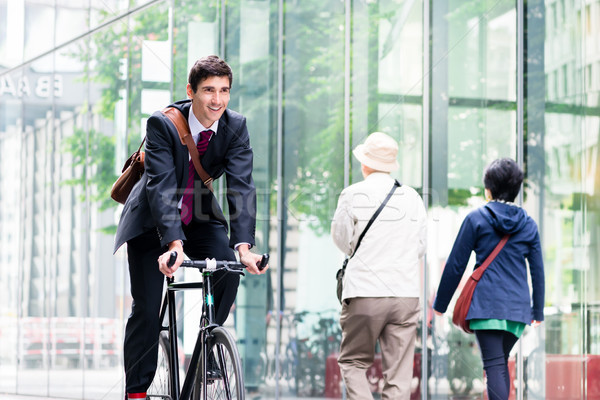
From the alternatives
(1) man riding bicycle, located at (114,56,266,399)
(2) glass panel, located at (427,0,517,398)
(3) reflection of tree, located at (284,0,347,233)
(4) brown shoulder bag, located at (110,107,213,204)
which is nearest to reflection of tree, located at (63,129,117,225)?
(3) reflection of tree, located at (284,0,347,233)

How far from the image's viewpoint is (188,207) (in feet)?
11.6

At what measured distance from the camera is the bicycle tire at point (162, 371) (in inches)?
151

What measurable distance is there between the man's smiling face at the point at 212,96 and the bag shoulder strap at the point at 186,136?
0.11m

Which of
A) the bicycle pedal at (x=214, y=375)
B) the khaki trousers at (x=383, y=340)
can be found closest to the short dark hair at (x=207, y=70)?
the bicycle pedal at (x=214, y=375)

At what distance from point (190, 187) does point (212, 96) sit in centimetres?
44

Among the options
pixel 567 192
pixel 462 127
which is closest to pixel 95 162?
pixel 462 127

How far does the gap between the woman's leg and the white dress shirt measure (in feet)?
1.61

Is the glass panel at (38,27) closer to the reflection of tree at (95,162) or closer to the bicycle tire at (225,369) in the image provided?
the reflection of tree at (95,162)

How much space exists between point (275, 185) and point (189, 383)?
4.56 meters

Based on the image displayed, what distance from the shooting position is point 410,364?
15.4 ft

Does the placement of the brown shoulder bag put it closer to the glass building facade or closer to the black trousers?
the black trousers

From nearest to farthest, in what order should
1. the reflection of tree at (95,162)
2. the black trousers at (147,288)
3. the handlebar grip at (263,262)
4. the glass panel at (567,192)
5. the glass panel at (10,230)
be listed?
the handlebar grip at (263,262), the black trousers at (147,288), the glass panel at (567,192), the reflection of tree at (95,162), the glass panel at (10,230)

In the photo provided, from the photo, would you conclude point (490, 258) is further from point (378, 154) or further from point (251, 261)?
point (251, 261)

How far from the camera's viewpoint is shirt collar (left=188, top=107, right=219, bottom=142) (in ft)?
11.5
